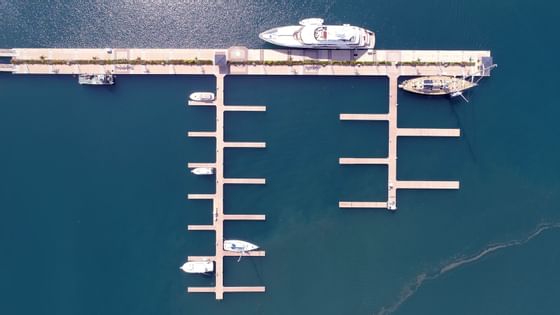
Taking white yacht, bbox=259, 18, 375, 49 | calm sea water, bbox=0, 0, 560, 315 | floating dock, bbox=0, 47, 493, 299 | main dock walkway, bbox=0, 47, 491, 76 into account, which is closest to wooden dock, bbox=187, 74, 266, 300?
floating dock, bbox=0, 47, 493, 299

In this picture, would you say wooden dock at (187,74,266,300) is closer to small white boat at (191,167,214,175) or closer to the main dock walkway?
small white boat at (191,167,214,175)

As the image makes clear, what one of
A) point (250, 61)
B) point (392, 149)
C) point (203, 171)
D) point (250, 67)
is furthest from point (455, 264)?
point (250, 61)

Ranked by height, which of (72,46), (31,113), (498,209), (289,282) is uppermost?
(72,46)

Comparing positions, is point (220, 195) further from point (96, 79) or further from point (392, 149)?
point (392, 149)

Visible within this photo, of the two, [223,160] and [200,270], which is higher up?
[223,160]

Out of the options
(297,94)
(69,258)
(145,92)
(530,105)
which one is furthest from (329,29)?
(69,258)

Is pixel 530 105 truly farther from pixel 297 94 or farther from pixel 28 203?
pixel 28 203
